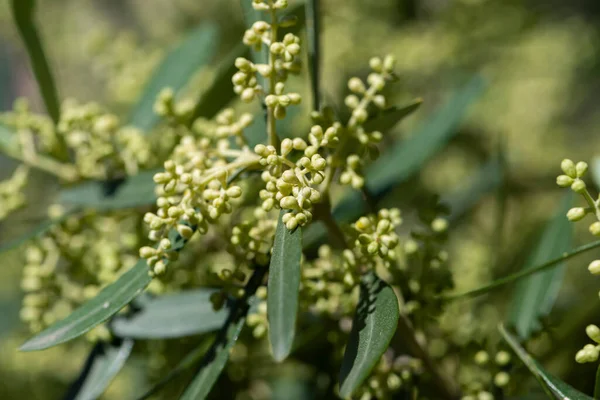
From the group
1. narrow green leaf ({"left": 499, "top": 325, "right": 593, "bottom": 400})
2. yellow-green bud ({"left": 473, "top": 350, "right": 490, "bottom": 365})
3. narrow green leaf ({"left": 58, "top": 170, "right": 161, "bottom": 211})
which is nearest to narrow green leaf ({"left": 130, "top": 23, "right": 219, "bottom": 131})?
narrow green leaf ({"left": 58, "top": 170, "right": 161, "bottom": 211})

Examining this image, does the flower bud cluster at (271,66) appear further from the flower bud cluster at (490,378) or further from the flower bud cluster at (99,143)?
the flower bud cluster at (490,378)

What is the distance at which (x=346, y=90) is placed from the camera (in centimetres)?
220

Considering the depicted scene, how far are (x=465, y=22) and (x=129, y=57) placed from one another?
1241mm

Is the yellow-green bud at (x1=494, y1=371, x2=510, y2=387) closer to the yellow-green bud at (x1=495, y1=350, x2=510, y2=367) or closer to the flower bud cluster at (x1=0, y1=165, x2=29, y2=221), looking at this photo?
the yellow-green bud at (x1=495, y1=350, x2=510, y2=367)

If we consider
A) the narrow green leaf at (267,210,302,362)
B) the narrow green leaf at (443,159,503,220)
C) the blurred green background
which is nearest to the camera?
the narrow green leaf at (267,210,302,362)

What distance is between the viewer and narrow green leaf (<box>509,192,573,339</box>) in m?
1.33

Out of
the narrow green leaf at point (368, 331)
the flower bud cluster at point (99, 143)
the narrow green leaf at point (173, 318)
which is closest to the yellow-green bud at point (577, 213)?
the narrow green leaf at point (368, 331)

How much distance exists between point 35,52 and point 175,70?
1.05 ft

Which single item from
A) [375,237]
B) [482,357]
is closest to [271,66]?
[375,237]

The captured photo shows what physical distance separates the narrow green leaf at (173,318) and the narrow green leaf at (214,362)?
145 mm

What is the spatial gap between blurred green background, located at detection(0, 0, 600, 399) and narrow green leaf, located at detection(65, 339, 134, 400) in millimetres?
528

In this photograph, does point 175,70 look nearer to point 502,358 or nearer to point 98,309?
point 98,309

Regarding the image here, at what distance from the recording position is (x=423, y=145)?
1461 mm

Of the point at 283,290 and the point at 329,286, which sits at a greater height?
the point at 283,290
